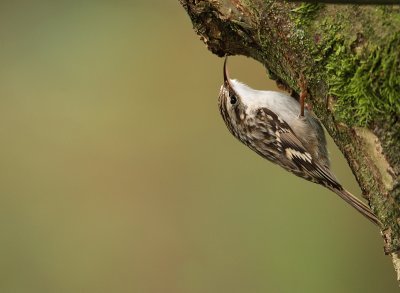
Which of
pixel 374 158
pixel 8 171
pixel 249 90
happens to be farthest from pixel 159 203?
pixel 374 158

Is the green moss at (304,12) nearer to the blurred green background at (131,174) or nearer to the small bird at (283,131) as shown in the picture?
the small bird at (283,131)

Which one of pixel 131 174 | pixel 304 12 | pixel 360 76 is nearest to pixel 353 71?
pixel 360 76

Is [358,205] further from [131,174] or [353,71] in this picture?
[131,174]

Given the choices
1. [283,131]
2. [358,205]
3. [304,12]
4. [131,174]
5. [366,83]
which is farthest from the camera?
[131,174]

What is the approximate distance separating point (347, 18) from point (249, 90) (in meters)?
1.00

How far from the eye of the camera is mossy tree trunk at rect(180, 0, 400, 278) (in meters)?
1.67

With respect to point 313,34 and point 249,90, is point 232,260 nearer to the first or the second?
point 249,90

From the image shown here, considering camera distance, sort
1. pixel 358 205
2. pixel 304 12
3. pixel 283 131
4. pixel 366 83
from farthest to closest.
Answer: pixel 283 131 → pixel 358 205 → pixel 304 12 → pixel 366 83

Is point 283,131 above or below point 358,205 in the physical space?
above

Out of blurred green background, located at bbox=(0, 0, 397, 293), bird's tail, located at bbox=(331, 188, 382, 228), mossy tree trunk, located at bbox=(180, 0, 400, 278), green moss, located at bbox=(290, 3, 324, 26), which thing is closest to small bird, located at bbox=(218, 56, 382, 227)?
bird's tail, located at bbox=(331, 188, 382, 228)

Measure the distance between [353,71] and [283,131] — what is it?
811 mm

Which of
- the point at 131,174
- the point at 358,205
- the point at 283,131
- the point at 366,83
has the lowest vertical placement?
the point at 358,205

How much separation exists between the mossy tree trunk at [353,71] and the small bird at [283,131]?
46 cm

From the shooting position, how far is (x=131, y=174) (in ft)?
17.1
